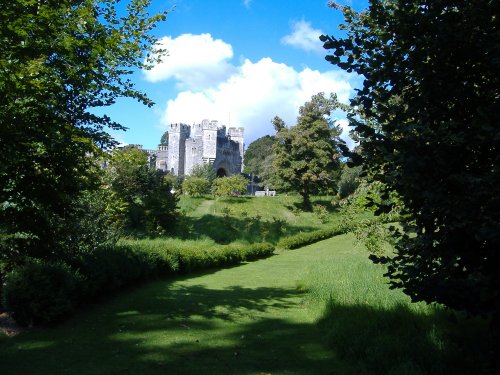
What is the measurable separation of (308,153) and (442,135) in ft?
103

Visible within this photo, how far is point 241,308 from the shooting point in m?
9.12

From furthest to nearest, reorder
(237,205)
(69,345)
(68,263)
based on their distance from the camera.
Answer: (237,205), (68,263), (69,345)

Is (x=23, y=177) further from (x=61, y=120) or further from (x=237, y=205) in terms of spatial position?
(x=237, y=205)

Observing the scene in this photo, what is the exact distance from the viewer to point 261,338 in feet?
22.7

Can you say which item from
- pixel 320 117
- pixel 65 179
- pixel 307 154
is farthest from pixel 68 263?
pixel 320 117

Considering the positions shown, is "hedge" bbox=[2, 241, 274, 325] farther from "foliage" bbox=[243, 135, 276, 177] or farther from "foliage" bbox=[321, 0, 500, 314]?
→ "foliage" bbox=[243, 135, 276, 177]

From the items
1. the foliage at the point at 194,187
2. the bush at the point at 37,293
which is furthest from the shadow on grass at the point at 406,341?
the foliage at the point at 194,187

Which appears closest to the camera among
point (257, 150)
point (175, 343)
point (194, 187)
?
point (175, 343)

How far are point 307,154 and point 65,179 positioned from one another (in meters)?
28.4

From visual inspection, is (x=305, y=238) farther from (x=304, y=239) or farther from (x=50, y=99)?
(x=50, y=99)

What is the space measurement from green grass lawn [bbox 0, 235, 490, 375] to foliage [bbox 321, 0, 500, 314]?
0.69 metres

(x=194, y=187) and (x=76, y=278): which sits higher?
(x=194, y=187)

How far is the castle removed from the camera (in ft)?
229

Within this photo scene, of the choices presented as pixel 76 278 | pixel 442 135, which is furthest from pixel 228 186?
pixel 442 135
